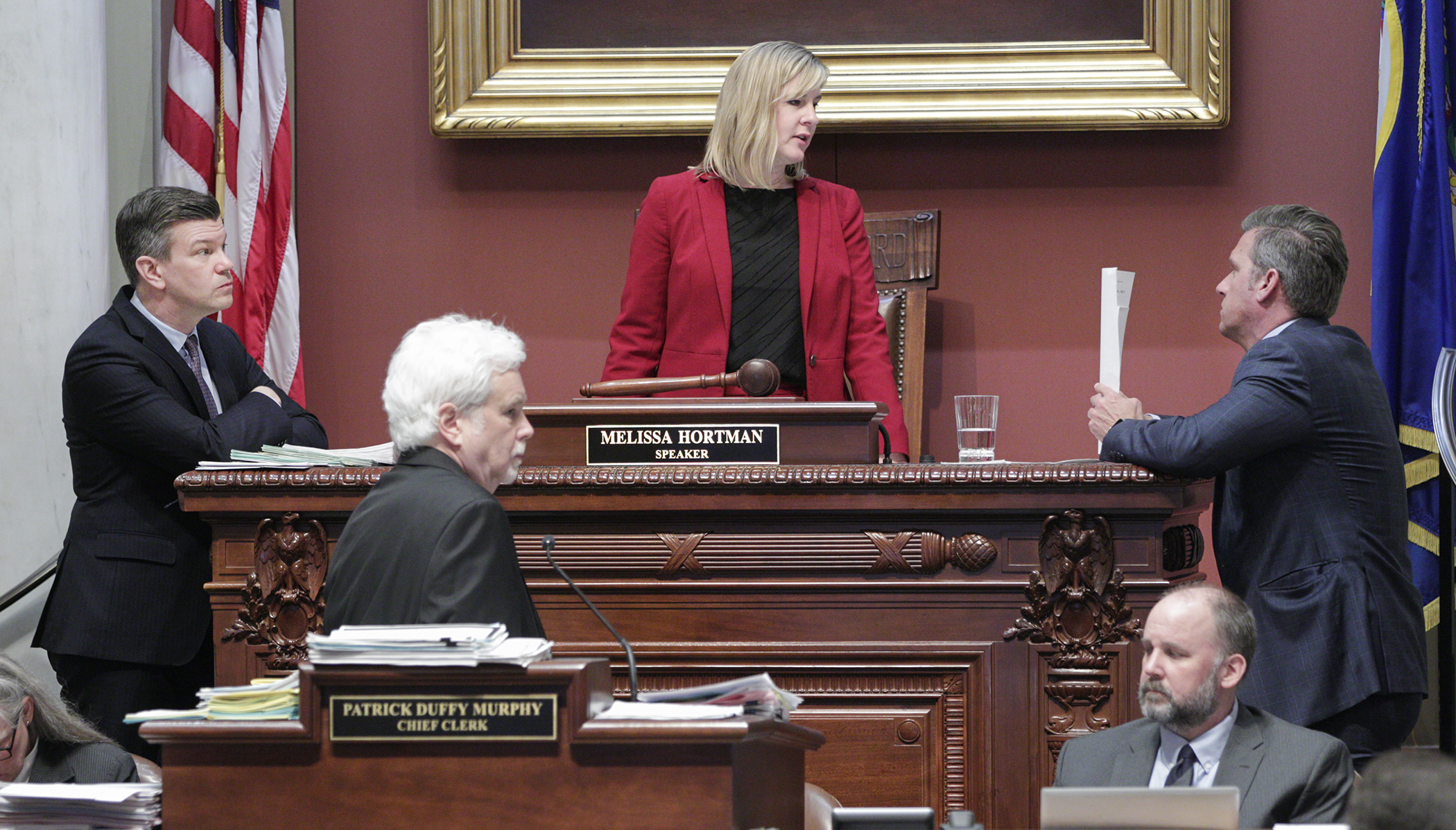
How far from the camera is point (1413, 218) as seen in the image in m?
4.61

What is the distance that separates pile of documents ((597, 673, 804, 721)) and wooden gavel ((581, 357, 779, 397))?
1.08 metres

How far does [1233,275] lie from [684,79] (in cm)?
224

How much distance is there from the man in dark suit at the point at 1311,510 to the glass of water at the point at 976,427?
0.76 ft

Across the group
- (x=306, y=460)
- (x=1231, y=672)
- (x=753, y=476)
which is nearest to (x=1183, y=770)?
(x=1231, y=672)

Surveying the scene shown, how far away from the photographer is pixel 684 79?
198 inches

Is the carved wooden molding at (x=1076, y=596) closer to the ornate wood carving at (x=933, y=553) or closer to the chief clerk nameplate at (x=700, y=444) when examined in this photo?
the ornate wood carving at (x=933, y=553)

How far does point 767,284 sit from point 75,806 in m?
2.25

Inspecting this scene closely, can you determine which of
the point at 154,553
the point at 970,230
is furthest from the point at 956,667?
the point at 970,230

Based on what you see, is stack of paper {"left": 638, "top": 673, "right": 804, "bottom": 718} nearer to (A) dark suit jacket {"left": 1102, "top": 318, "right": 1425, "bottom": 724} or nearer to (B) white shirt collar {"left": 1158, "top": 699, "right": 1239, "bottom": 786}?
(B) white shirt collar {"left": 1158, "top": 699, "right": 1239, "bottom": 786}

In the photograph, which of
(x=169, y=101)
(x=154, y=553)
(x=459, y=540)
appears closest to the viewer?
(x=459, y=540)

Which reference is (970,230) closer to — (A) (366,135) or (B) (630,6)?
(B) (630,6)

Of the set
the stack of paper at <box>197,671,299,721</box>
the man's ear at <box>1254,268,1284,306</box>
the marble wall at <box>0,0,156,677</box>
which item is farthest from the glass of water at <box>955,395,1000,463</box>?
the marble wall at <box>0,0,156,677</box>

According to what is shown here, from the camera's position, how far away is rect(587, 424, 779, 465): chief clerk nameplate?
3121mm

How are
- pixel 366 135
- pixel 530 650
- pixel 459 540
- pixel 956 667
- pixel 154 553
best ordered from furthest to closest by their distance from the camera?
pixel 366 135 < pixel 154 553 < pixel 956 667 < pixel 459 540 < pixel 530 650
